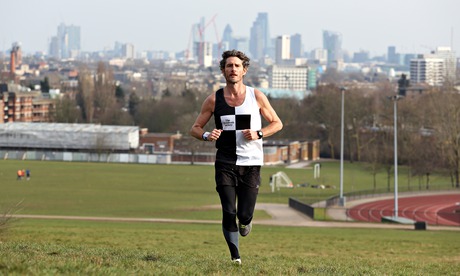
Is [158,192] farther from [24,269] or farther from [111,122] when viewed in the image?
[111,122]

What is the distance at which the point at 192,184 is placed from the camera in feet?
232

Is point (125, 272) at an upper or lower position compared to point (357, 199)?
upper

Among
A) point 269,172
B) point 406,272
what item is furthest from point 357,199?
point 406,272

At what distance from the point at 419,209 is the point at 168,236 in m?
27.1

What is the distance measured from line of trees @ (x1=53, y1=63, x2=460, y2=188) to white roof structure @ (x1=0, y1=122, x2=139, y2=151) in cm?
893

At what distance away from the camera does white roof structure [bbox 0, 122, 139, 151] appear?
101m

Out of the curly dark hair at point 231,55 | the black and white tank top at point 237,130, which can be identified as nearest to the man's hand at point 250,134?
the black and white tank top at point 237,130

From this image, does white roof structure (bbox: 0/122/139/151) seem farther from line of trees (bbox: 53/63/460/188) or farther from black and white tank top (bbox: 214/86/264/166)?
black and white tank top (bbox: 214/86/264/166)

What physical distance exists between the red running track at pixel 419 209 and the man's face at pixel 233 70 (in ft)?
113

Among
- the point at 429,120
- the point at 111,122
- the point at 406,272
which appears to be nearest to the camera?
the point at 406,272

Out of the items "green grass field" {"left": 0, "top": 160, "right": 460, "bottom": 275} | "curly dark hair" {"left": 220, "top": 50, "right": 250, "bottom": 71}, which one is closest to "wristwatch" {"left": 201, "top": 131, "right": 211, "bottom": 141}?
"curly dark hair" {"left": 220, "top": 50, "right": 250, "bottom": 71}

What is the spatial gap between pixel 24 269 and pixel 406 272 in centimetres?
570

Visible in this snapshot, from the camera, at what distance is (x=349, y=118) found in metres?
107

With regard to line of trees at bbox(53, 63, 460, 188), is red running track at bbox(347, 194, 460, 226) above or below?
below
